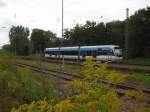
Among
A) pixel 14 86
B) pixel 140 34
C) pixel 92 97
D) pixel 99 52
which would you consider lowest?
pixel 99 52

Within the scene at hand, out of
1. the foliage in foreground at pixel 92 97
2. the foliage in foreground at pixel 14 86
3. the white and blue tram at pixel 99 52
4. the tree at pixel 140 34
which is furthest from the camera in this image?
the tree at pixel 140 34

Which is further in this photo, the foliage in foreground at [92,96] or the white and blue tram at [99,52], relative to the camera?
the white and blue tram at [99,52]

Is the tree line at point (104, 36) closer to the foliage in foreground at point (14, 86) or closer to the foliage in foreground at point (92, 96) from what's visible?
the foliage in foreground at point (14, 86)

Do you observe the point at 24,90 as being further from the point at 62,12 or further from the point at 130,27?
the point at 130,27

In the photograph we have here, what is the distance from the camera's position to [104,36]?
100 meters

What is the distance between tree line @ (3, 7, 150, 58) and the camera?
235ft

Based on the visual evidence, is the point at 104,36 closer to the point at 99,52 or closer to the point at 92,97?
the point at 99,52

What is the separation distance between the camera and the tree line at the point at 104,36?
71688mm

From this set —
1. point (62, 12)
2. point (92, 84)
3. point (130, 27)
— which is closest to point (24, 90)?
point (92, 84)

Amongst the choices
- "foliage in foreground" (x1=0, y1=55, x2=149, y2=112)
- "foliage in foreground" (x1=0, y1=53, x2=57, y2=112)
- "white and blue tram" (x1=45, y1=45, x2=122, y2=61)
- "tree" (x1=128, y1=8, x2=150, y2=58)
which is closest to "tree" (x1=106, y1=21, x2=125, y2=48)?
"tree" (x1=128, y1=8, x2=150, y2=58)

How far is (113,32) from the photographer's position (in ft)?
320

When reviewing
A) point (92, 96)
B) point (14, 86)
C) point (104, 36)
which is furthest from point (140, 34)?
point (92, 96)

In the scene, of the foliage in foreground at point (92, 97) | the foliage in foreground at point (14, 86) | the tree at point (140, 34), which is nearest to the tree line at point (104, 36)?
the tree at point (140, 34)

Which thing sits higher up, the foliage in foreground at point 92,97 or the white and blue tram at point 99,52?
the foliage in foreground at point 92,97
